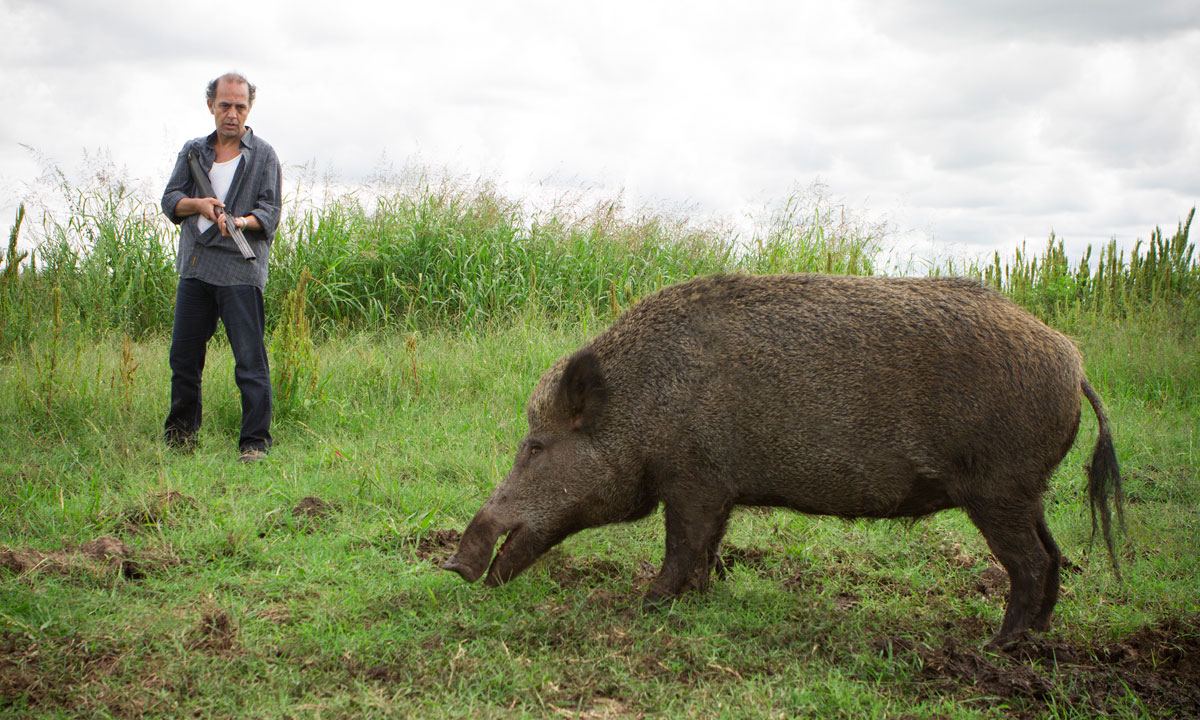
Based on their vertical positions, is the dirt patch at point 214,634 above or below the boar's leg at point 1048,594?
below

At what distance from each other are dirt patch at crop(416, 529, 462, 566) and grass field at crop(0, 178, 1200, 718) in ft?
0.08

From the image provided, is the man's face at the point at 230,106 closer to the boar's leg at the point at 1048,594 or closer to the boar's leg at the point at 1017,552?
the boar's leg at the point at 1017,552

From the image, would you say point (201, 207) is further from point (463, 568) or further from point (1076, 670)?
point (1076, 670)

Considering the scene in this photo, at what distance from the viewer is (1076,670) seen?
3.27 m

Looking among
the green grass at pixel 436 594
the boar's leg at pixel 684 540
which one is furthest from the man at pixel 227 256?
the boar's leg at pixel 684 540

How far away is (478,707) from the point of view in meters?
2.90

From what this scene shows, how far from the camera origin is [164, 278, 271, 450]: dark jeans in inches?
233

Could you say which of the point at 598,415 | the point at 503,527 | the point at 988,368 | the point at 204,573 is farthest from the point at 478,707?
the point at 988,368

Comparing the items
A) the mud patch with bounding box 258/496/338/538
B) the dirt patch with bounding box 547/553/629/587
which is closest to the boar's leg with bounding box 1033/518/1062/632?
the dirt patch with bounding box 547/553/629/587

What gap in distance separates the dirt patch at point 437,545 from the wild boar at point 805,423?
0.55m

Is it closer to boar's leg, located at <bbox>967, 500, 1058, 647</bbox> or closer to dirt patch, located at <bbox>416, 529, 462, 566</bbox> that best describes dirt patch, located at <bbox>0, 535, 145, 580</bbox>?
dirt patch, located at <bbox>416, 529, 462, 566</bbox>

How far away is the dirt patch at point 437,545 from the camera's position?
430 centimetres

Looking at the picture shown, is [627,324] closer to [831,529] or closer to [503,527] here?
[503,527]

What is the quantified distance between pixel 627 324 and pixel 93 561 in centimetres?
264
